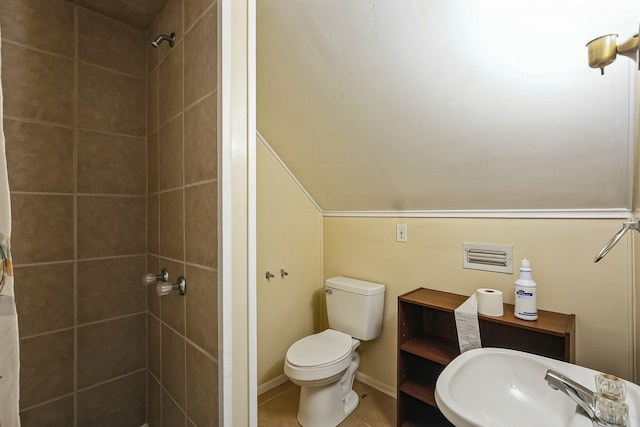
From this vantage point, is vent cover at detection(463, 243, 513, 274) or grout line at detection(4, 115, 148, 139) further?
vent cover at detection(463, 243, 513, 274)

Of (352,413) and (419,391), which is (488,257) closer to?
A: (419,391)

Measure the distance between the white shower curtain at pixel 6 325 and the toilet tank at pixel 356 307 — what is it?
62.9 inches

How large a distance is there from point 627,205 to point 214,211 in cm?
158

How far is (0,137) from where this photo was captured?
1.50ft

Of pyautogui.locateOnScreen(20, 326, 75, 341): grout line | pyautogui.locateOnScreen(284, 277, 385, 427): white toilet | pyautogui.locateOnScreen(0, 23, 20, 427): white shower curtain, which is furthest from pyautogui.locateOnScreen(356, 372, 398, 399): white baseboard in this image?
pyautogui.locateOnScreen(0, 23, 20, 427): white shower curtain

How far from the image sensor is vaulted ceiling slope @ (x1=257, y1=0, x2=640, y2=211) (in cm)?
96

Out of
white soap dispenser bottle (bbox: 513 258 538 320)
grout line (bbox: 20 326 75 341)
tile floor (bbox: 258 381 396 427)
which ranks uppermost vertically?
white soap dispenser bottle (bbox: 513 258 538 320)

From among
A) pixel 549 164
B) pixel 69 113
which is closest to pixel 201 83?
pixel 69 113

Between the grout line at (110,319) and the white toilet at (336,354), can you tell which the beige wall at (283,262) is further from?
the grout line at (110,319)

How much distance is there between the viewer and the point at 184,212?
3.46ft

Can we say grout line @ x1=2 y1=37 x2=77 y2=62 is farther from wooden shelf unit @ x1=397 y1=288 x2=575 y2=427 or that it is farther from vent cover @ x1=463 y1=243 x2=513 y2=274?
vent cover @ x1=463 y1=243 x2=513 y2=274

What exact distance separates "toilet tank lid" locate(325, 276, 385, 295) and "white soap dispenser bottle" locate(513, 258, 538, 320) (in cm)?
78

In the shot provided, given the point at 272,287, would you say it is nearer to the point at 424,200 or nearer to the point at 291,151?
the point at 291,151

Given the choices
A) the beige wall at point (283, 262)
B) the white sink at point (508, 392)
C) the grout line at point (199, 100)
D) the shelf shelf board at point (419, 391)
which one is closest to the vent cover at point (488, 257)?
the white sink at point (508, 392)
